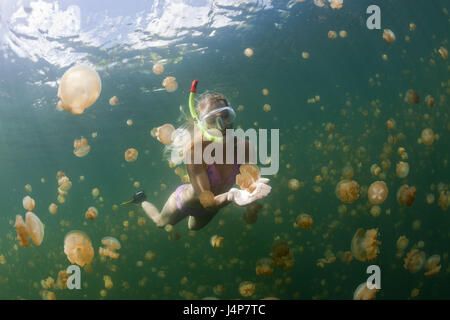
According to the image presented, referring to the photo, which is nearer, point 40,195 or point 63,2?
point 63,2

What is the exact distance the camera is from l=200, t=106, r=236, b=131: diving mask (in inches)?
105

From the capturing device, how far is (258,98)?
66.7ft

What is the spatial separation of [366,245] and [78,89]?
638cm

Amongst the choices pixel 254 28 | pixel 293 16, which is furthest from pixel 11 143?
pixel 293 16

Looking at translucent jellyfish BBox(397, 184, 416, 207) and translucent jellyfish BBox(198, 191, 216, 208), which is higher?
translucent jellyfish BBox(397, 184, 416, 207)

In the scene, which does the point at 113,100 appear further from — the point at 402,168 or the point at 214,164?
the point at 214,164

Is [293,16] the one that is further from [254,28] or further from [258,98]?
[258,98]

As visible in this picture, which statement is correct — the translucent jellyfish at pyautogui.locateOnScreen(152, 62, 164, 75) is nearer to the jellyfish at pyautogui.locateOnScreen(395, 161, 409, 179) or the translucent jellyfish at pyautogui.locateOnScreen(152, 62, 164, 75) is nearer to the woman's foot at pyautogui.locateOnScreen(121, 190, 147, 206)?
the woman's foot at pyautogui.locateOnScreen(121, 190, 147, 206)

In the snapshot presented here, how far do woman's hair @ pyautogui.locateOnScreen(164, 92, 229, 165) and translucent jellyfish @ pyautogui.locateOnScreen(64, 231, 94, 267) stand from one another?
12.5 ft

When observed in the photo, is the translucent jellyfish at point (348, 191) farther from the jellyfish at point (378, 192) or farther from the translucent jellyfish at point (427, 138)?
the translucent jellyfish at point (427, 138)

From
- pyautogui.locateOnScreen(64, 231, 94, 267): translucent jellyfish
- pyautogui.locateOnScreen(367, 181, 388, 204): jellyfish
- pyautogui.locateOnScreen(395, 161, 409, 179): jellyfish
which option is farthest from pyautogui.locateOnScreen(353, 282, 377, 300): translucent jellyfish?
pyautogui.locateOnScreen(64, 231, 94, 267): translucent jellyfish

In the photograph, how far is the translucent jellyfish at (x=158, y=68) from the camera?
11.8 m

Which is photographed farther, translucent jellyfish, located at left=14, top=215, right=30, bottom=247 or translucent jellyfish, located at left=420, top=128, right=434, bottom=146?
translucent jellyfish, located at left=420, top=128, right=434, bottom=146
